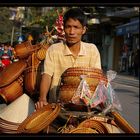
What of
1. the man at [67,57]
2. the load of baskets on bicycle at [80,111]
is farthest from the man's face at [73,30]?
the load of baskets on bicycle at [80,111]

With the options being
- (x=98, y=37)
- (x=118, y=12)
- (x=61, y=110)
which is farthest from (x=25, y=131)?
(x=118, y=12)

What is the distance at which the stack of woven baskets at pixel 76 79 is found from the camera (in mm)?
2283

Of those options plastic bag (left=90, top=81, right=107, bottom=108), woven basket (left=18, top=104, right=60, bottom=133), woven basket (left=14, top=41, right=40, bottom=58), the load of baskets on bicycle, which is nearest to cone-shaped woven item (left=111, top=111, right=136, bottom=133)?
the load of baskets on bicycle

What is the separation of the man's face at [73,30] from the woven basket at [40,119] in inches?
16.9

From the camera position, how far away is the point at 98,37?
2.71m

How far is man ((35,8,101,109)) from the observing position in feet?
A: 8.13

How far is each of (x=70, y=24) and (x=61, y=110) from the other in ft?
1.55

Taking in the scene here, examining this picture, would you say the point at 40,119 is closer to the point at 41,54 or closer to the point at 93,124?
the point at 93,124

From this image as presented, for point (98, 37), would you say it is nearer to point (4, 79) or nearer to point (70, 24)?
point (70, 24)

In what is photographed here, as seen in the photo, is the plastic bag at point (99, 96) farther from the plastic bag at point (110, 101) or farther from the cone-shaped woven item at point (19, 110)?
the cone-shaped woven item at point (19, 110)

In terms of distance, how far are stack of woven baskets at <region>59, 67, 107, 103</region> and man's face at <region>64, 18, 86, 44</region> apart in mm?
222
